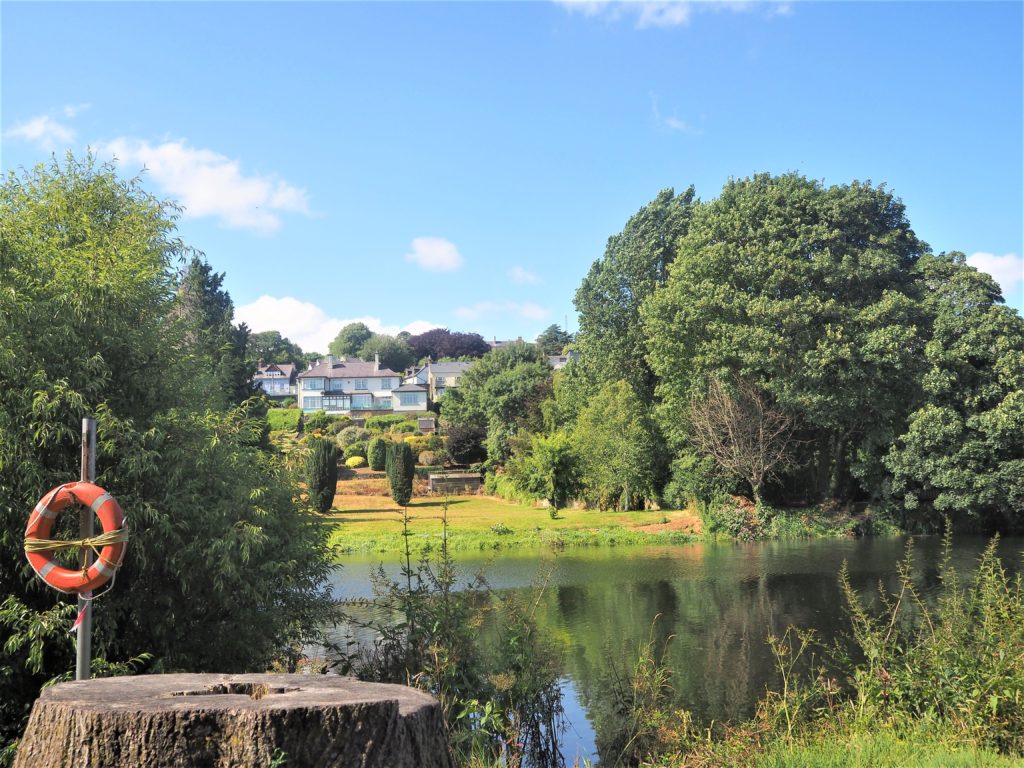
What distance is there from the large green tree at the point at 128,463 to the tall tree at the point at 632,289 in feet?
91.8

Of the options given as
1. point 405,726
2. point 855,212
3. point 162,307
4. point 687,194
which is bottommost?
point 405,726

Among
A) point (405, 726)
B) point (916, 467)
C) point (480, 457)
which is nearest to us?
point (405, 726)

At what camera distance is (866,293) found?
2892cm

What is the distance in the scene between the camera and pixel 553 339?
93.2 meters

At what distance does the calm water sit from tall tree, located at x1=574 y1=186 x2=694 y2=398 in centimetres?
1115

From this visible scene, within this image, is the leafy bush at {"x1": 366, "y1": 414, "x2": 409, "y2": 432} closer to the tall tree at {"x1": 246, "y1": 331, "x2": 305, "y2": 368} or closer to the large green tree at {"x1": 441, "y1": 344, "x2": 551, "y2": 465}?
the large green tree at {"x1": 441, "y1": 344, "x2": 551, "y2": 465}

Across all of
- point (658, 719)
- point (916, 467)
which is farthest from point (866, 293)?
point (658, 719)

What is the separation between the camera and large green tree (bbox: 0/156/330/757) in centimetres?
711

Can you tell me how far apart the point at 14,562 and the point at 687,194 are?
109ft

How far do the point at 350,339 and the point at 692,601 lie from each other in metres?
110

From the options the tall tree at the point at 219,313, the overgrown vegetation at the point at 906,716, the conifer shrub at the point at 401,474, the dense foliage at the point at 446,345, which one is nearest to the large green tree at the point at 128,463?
the overgrown vegetation at the point at 906,716

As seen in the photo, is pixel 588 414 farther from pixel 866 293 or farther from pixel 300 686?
pixel 300 686

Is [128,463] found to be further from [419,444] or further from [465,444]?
[419,444]

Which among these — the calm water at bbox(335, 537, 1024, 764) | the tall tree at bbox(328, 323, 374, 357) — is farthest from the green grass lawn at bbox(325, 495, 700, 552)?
the tall tree at bbox(328, 323, 374, 357)
